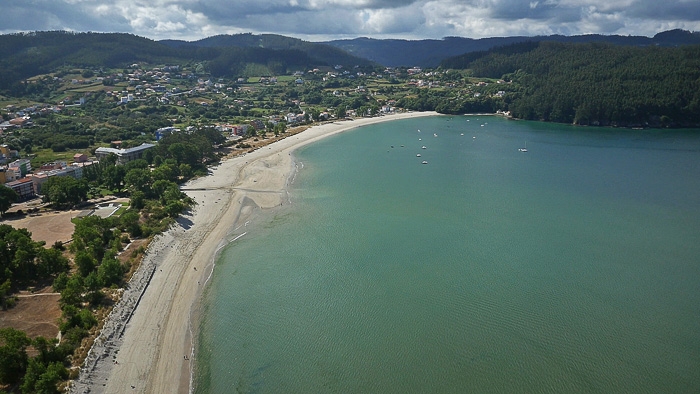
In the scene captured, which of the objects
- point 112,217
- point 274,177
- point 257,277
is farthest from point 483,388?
point 274,177

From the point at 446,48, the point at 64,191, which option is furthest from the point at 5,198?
the point at 446,48

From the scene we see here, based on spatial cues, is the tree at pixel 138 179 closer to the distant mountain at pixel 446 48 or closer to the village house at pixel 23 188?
the village house at pixel 23 188

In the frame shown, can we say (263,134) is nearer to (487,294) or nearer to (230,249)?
(230,249)

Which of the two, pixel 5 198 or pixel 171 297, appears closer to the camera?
pixel 171 297

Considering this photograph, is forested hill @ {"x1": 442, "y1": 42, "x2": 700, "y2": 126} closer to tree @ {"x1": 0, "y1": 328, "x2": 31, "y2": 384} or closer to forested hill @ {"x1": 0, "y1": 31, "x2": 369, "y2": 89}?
forested hill @ {"x1": 0, "y1": 31, "x2": 369, "y2": 89}

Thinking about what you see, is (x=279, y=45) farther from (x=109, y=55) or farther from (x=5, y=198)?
(x=5, y=198)

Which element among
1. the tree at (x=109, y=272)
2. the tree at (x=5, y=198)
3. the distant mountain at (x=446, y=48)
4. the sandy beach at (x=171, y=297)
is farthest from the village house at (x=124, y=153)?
the distant mountain at (x=446, y=48)
